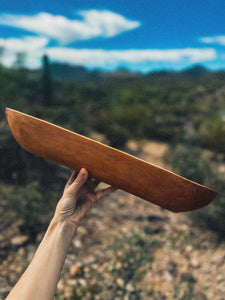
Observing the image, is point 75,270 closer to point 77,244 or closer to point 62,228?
point 77,244

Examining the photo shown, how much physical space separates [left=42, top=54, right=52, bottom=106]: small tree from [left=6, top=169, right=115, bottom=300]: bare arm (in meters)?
11.8

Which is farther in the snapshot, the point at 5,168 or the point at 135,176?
the point at 5,168

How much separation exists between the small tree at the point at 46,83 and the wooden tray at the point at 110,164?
1188cm

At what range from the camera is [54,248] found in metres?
1.00

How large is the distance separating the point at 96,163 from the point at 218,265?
6.96ft

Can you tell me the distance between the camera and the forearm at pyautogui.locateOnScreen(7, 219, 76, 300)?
850 millimetres

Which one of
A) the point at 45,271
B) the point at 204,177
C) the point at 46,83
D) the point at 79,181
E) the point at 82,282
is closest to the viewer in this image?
the point at 45,271

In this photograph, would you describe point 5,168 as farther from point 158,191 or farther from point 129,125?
point 129,125

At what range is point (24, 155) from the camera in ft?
11.1

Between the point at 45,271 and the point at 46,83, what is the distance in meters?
14.6

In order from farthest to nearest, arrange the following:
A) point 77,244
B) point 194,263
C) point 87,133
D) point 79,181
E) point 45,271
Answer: point 87,133, point 77,244, point 194,263, point 79,181, point 45,271

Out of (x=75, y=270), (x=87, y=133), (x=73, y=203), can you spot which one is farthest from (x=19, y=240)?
(x=87, y=133)

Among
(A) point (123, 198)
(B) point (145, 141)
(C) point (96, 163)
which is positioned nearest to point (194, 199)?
(C) point (96, 163)

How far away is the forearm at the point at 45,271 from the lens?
2.79 ft
